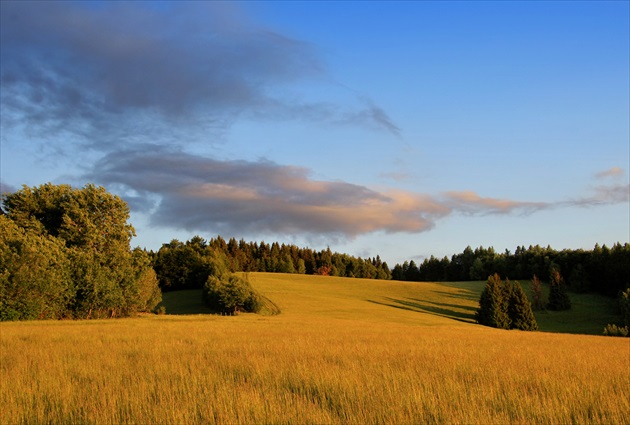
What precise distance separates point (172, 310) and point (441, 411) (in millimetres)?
76979

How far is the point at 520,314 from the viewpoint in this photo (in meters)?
68.6

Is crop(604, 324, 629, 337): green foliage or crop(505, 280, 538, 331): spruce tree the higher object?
crop(505, 280, 538, 331): spruce tree

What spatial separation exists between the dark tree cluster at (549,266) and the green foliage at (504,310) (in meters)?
31.1

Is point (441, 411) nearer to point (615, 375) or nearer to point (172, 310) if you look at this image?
point (615, 375)

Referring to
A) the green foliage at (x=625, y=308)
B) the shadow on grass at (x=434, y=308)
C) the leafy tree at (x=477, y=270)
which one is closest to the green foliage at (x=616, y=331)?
the green foliage at (x=625, y=308)

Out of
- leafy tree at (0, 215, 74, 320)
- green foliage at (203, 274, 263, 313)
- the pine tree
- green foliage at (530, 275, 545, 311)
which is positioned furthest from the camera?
green foliage at (530, 275, 545, 311)

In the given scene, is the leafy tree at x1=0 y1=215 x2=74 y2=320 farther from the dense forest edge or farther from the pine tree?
the pine tree

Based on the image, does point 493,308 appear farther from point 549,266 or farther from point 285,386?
point 285,386

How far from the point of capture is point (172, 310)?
79500mm

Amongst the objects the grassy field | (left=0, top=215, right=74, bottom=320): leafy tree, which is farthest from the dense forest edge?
the grassy field

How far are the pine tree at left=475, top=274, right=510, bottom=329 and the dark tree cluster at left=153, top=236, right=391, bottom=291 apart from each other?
153 ft

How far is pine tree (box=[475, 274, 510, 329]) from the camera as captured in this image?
67.9 m

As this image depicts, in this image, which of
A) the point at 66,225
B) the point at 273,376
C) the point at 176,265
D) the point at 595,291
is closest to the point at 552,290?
the point at 595,291

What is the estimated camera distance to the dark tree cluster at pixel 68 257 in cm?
4206
